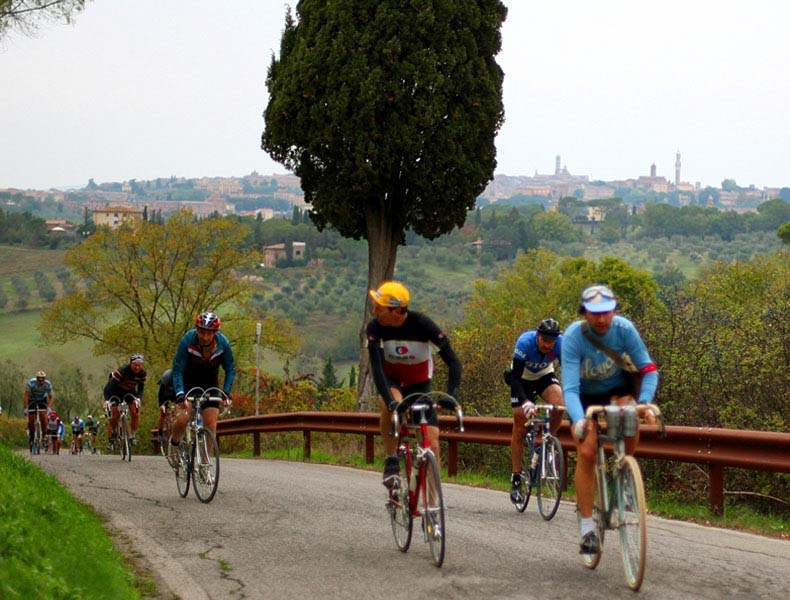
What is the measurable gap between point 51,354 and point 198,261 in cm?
6259

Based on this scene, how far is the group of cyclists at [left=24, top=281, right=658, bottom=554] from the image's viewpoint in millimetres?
8281

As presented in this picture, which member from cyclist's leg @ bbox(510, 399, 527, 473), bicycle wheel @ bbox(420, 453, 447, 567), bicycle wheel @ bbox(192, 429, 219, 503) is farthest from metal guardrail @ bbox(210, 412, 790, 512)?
bicycle wheel @ bbox(192, 429, 219, 503)

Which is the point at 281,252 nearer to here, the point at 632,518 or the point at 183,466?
the point at 183,466

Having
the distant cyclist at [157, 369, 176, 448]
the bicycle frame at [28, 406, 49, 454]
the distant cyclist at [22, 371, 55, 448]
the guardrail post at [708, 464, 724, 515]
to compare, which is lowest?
the bicycle frame at [28, 406, 49, 454]

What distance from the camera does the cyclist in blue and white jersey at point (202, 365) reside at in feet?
43.7

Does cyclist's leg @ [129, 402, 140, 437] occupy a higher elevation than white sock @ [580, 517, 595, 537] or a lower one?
lower

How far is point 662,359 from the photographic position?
57.8 ft

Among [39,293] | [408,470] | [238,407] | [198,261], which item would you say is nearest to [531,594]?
[408,470]

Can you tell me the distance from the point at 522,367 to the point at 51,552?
554 centimetres

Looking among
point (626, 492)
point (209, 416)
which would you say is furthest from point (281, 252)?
point (626, 492)

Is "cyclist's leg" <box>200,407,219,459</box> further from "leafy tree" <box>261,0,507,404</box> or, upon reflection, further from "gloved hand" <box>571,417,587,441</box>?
"leafy tree" <box>261,0,507,404</box>

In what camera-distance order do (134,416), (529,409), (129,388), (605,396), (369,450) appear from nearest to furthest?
(605,396), (529,409), (369,450), (129,388), (134,416)

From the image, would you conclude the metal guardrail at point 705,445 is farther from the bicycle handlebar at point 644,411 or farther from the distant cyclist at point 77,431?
the distant cyclist at point 77,431

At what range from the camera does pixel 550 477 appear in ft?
39.1
